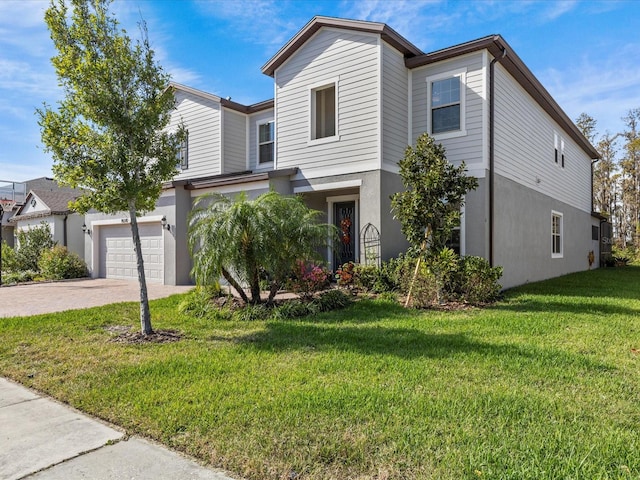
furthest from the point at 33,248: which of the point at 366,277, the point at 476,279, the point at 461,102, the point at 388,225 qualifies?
the point at 476,279

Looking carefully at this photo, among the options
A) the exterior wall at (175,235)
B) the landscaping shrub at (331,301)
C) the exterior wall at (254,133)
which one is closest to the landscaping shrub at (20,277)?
the exterior wall at (175,235)

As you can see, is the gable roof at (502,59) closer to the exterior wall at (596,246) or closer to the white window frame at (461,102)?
the white window frame at (461,102)

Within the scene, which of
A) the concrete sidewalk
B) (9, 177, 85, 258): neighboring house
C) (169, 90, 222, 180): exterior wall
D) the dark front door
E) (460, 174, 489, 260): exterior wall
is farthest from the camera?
(9, 177, 85, 258): neighboring house

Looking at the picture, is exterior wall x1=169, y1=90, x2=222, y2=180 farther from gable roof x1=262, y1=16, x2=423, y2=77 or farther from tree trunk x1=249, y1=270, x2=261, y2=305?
tree trunk x1=249, y1=270, x2=261, y2=305

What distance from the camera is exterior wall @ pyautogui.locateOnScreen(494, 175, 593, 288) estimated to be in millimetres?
11281

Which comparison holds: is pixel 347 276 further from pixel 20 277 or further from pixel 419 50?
pixel 20 277

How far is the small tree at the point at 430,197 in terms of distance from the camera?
8.73 metres

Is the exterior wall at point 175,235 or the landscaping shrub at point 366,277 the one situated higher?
the exterior wall at point 175,235

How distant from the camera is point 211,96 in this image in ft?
51.7

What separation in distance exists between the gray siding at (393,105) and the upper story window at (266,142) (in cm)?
567

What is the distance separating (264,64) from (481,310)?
377 inches

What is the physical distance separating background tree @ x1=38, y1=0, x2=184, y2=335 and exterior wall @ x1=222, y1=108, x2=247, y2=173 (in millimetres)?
9151

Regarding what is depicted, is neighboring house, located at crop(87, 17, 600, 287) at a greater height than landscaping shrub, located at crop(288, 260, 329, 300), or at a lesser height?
greater

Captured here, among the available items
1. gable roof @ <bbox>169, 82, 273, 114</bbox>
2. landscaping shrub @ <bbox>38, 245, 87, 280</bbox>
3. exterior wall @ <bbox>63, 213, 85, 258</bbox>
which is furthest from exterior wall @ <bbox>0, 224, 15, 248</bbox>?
gable roof @ <bbox>169, 82, 273, 114</bbox>
